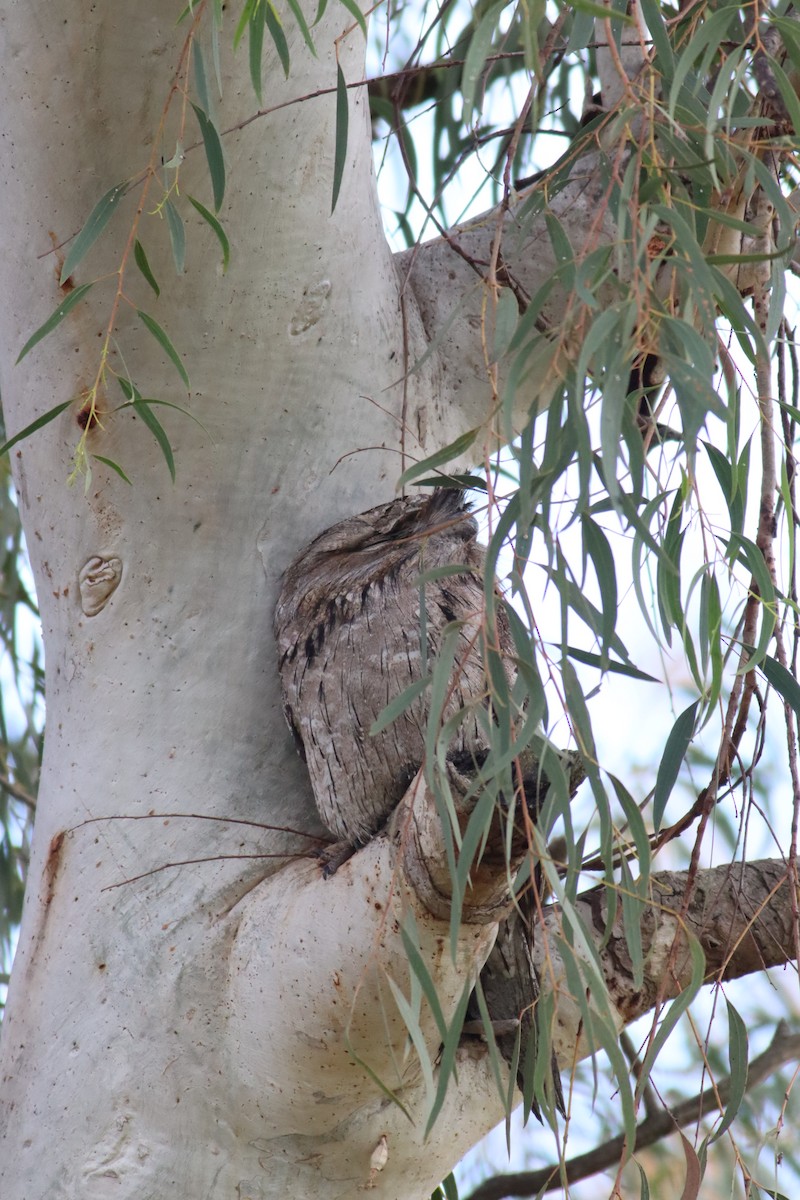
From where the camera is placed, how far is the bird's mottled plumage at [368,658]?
1.07 m

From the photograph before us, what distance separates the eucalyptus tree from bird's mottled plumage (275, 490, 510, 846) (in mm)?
50

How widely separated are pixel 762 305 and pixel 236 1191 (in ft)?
2.95

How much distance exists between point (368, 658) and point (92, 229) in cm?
45

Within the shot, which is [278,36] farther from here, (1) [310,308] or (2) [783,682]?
(2) [783,682]

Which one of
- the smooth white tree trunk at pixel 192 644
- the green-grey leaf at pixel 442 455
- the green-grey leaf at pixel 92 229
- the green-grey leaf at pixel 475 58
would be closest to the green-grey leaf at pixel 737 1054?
the smooth white tree trunk at pixel 192 644

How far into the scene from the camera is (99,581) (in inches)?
49.6

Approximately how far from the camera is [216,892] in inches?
44.8

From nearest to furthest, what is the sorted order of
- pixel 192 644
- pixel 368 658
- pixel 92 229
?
pixel 92 229 < pixel 368 658 < pixel 192 644

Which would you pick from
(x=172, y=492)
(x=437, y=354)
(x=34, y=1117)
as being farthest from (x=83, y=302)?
(x=34, y=1117)

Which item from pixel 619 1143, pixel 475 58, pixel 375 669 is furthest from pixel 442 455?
pixel 619 1143

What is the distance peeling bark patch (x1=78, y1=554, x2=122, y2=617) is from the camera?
126 centimetres

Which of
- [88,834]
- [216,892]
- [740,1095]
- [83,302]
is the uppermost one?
[83,302]

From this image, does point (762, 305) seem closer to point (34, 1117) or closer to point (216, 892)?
point (216, 892)

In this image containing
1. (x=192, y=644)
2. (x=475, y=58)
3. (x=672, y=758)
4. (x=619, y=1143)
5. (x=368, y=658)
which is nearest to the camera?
(x=475, y=58)
